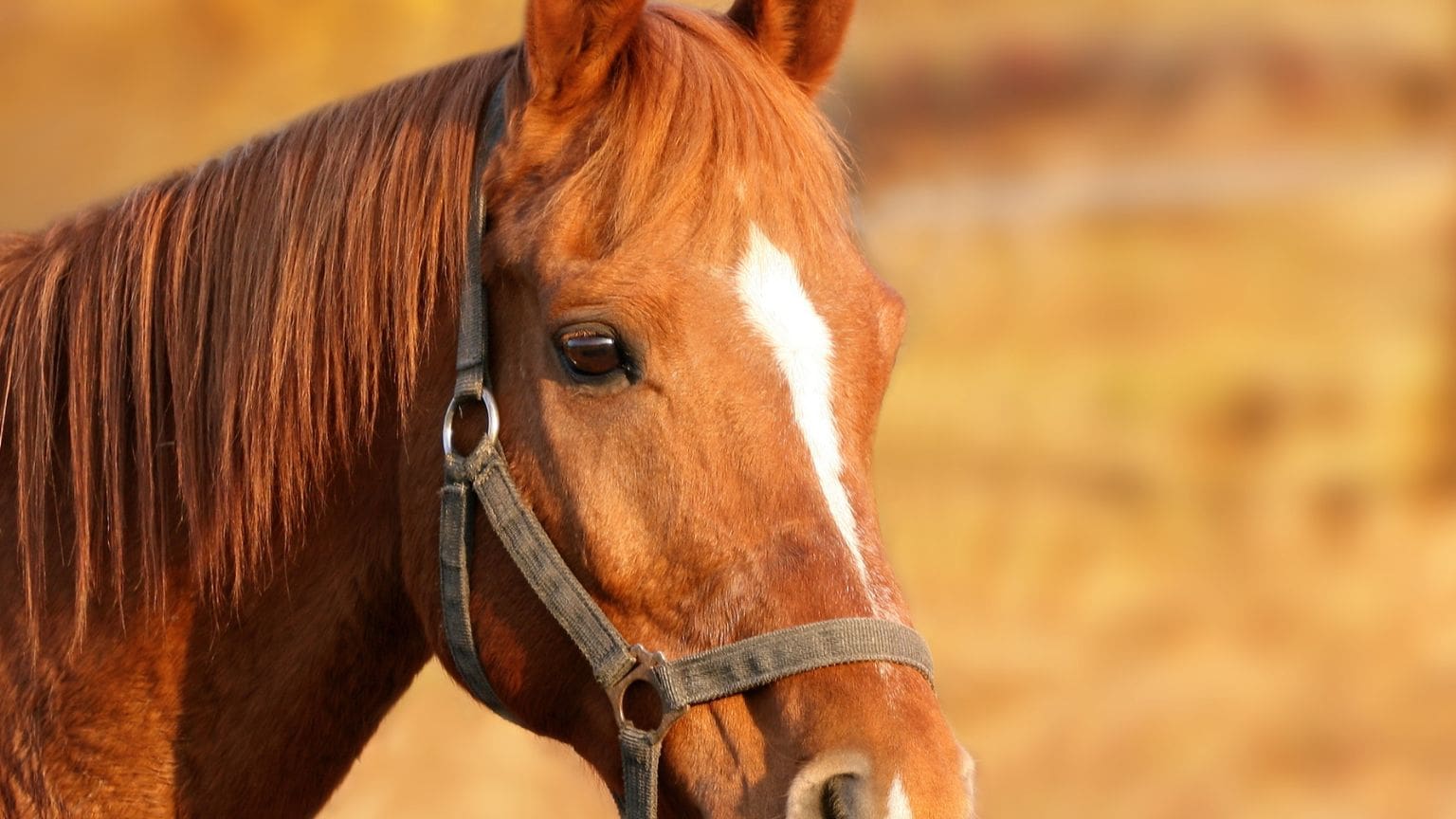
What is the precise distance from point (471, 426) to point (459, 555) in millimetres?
149

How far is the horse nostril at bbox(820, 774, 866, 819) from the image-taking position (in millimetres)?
1255

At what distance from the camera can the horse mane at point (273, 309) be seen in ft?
5.09

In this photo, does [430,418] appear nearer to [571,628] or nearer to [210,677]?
[571,628]

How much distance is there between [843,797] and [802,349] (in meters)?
0.46

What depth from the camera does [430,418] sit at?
1.56 meters

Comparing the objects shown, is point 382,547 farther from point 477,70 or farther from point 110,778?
point 477,70

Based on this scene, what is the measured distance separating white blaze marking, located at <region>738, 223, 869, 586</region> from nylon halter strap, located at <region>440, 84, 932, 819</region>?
10 cm

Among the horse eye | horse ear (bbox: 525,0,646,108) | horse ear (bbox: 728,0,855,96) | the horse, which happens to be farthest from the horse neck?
horse ear (bbox: 728,0,855,96)

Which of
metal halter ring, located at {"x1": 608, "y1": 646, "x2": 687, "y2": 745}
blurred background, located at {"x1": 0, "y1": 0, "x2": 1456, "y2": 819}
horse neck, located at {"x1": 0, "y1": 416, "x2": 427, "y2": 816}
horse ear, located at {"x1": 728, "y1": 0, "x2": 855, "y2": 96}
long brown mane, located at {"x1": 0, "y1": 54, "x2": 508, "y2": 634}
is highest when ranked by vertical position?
horse ear, located at {"x1": 728, "y1": 0, "x2": 855, "y2": 96}

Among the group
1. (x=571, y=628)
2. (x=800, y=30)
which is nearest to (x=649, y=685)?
(x=571, y=628)

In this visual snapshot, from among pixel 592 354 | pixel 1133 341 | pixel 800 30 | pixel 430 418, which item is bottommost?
pixel 1133 341

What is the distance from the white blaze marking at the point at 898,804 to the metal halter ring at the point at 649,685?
24 cm

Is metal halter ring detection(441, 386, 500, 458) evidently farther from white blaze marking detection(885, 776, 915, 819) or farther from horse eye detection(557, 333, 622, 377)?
white blaze marking detection(885, 776, 915, 819)

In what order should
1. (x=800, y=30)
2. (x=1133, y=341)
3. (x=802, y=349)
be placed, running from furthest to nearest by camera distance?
(x=1133, y=341), (x=800, y=30), (x=802, y=349)
